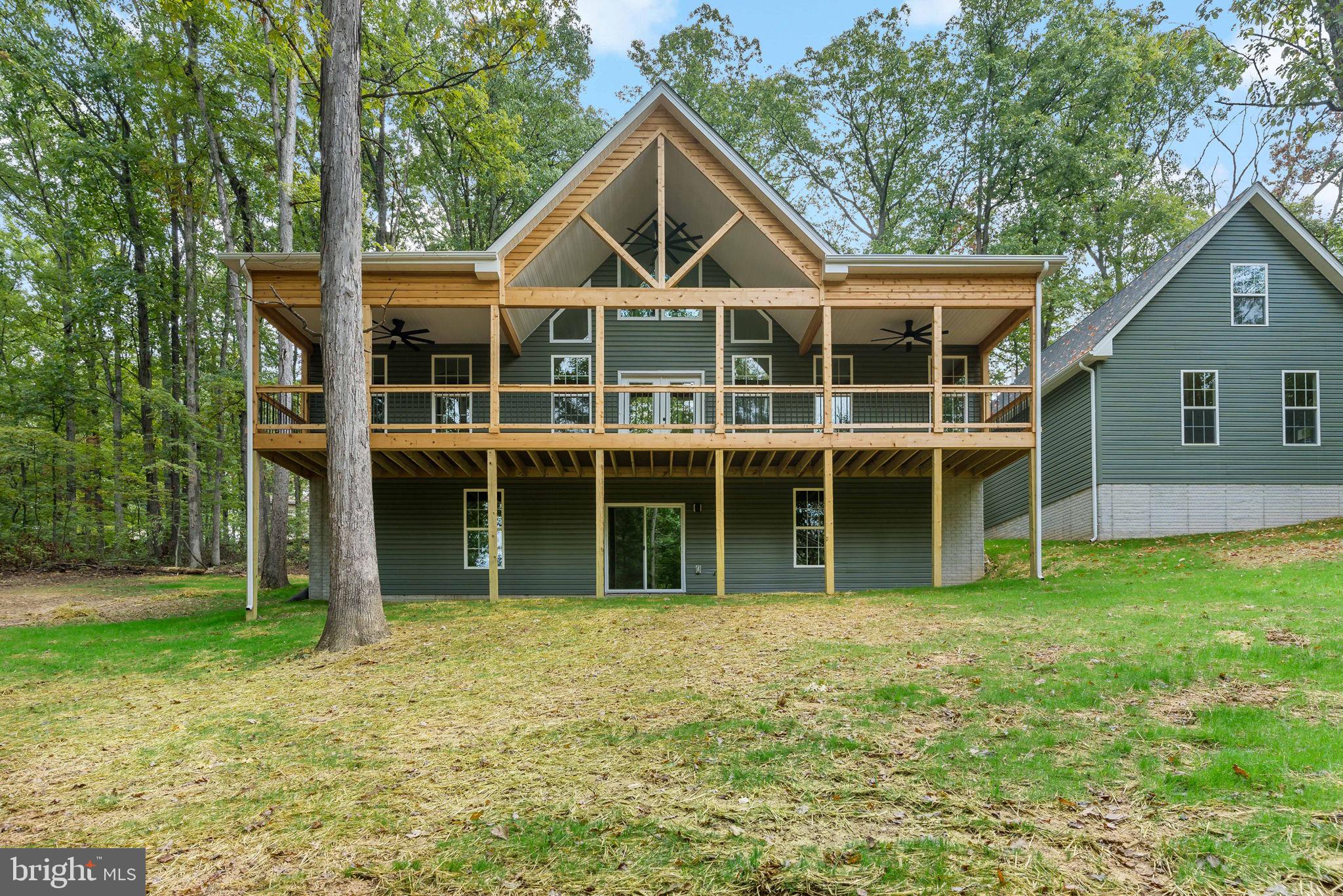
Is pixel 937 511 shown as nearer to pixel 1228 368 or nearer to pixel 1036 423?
pixel 1036 423

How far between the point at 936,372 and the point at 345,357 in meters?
9.86

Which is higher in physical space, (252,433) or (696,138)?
(696,138)

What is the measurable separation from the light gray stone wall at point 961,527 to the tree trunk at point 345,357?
39.3ft

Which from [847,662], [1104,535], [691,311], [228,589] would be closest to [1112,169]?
[1104,535]

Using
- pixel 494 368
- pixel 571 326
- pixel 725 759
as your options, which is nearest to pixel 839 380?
pixel 571 326

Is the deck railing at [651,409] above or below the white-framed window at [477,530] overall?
above

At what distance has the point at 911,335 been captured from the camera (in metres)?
15.3

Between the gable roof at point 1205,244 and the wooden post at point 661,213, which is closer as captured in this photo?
Answer: the wooden post at point 661,213

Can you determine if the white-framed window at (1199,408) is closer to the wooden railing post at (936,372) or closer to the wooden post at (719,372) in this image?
the wooden railing post at (936,372)

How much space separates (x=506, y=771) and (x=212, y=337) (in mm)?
28612

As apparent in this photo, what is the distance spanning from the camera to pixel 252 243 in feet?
66.3

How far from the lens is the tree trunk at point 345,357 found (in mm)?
8672

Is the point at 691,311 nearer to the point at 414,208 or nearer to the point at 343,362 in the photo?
the point at 343,362

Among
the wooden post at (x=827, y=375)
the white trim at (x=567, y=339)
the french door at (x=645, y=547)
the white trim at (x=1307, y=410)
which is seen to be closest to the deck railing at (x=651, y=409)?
the white trim at (x=567, y=339)
